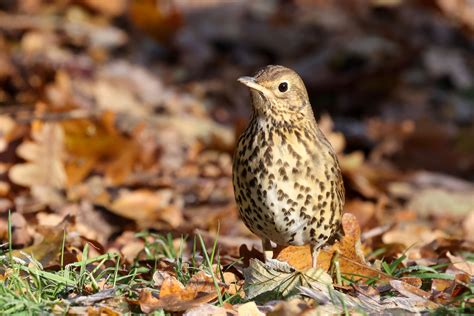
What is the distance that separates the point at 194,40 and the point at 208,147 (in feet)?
9.58

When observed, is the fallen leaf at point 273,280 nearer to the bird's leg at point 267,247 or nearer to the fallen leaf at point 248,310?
the fallen leaf at point 248,310

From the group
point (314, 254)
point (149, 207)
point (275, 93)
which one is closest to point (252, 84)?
point (275, 93)

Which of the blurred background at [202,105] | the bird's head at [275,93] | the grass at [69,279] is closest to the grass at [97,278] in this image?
the grass at [69,279]

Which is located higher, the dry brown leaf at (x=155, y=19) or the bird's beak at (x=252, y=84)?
the dry brown leaf at (x=155, y=19)

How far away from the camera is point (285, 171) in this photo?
4.53 m

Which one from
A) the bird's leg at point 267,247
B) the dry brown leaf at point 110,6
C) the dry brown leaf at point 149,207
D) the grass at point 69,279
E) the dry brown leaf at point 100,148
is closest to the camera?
the grass at point 69,279

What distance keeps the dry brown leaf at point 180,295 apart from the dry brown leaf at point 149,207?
191 centimetres

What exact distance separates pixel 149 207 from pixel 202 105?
3.01 metres

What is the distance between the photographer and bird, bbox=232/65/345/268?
4.54m

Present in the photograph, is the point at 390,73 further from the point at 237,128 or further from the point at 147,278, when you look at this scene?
the point at 147,278

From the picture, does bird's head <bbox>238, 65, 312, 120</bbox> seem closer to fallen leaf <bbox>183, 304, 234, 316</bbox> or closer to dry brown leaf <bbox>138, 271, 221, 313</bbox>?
dry brown leaf <bbox>138, 271, 221, 313</bbox>

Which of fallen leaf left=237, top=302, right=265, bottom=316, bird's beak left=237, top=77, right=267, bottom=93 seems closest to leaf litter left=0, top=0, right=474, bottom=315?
fallen leaf left=237, top=302, right=265, bottom=316

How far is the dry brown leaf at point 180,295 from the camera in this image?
3760mm

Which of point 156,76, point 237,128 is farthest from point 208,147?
point 156,76
